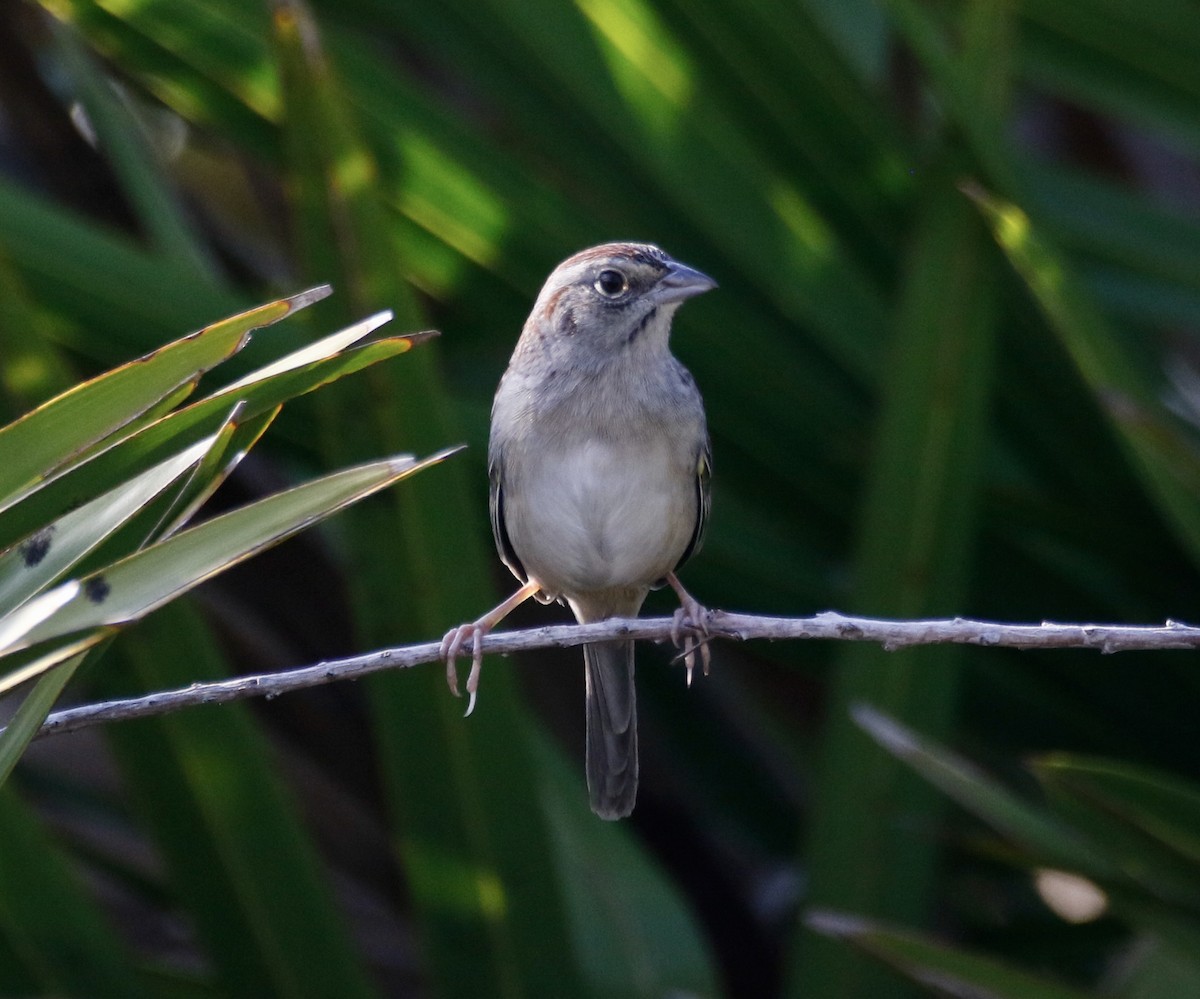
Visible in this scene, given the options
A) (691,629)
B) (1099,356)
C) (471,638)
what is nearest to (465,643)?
(471,638)

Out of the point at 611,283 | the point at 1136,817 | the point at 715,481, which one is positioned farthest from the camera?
the point at 715,481

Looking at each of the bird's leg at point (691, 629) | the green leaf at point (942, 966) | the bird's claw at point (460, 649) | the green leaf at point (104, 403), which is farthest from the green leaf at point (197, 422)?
the green leaf at point (942, 966)

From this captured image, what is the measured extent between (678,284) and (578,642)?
5.26ft

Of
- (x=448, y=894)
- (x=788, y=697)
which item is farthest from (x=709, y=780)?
(x=448, y=894)

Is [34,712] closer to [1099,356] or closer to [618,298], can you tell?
[618,298]

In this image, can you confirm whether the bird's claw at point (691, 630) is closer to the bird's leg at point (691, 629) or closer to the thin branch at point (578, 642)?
the bird's leg at point (691, 629)

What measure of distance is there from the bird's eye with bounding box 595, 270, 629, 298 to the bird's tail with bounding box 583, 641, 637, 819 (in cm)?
87

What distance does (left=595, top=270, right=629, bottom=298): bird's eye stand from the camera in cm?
377

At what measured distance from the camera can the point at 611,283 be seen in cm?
379

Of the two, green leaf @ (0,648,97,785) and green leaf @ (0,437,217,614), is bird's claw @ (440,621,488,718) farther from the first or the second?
green leaf @ (0,648,97,785)

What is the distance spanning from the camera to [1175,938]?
3375 millimetres

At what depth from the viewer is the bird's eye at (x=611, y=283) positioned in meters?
3.77

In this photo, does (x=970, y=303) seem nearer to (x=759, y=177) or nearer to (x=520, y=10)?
(x=759, y=177)

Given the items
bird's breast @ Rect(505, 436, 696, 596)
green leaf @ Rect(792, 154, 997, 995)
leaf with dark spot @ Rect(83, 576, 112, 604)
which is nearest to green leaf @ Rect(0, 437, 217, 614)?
leaf with dark spot @ Rect(83, 576, 112, 604)
